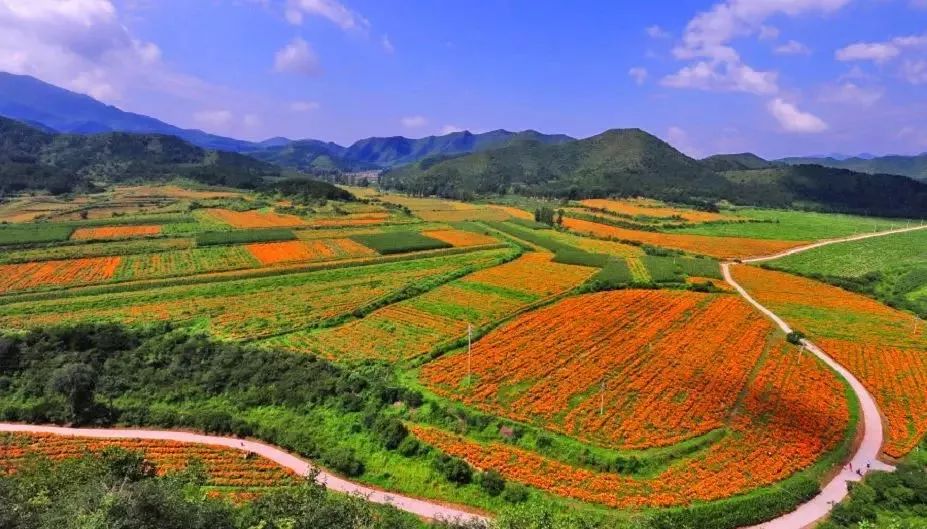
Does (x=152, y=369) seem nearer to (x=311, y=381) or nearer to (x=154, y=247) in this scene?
(x=311, y=381)

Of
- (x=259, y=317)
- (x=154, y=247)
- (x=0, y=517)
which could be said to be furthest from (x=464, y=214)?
(x=0, y=517)

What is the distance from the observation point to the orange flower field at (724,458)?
26.0 metres

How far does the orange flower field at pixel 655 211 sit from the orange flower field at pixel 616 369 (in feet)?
312

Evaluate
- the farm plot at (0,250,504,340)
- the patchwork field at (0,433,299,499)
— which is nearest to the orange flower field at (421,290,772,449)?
the patchwork field at (0,433,299,499)

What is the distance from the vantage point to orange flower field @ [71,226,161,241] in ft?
288

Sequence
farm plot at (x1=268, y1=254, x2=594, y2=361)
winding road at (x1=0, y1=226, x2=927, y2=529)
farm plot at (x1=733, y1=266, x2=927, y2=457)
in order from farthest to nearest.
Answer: farm plot at (x1=268, y1=254, x2=594, y2=361) → farm plot at (x1=733, y1=266, x2=927, y2=457) → winding road at (x1=0, y1=226, x2=927, y2=529)

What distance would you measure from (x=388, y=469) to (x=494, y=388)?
10.5 m

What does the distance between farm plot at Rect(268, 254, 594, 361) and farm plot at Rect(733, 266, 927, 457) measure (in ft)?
82.2

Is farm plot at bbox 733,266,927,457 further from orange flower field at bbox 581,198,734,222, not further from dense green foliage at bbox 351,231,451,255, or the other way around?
orange flower field at bbox 581,198,734,222

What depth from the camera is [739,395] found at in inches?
1421

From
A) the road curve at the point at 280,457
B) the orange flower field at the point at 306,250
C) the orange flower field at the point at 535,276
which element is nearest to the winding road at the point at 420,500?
Result: the road curve at the point at 280,457

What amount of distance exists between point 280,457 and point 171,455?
256 inches

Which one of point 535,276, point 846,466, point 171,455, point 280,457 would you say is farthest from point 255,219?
point 846,466

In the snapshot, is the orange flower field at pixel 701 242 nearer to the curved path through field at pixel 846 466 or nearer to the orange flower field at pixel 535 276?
the orange flower field at pixel 535 276
